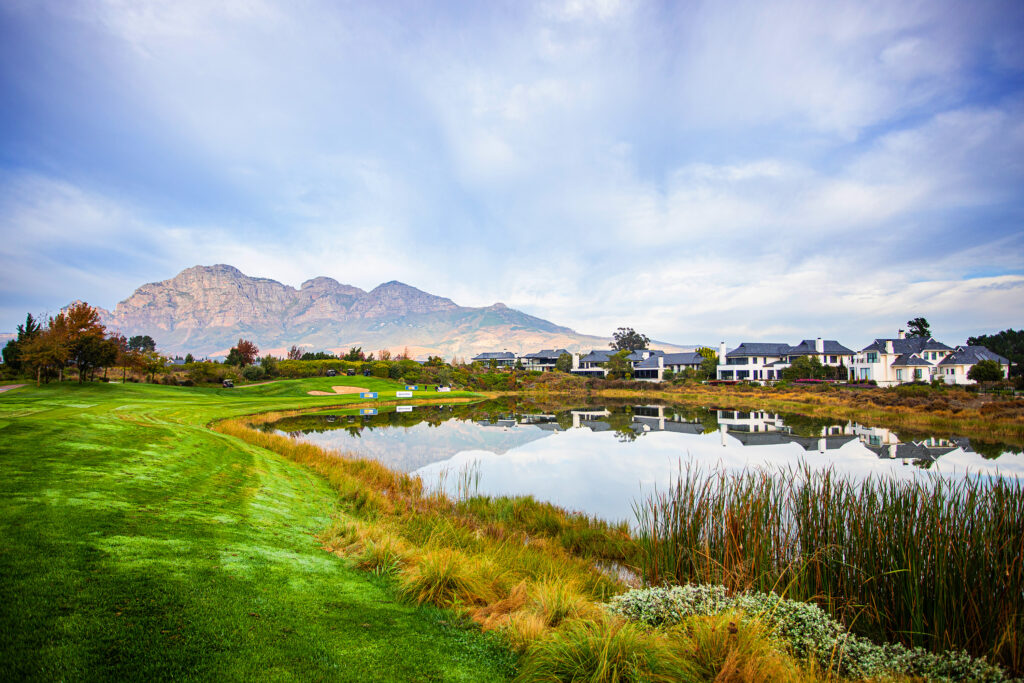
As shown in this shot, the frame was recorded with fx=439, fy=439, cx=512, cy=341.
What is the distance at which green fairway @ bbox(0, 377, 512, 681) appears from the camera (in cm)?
304

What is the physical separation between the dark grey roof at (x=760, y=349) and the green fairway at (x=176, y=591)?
81.8 meters

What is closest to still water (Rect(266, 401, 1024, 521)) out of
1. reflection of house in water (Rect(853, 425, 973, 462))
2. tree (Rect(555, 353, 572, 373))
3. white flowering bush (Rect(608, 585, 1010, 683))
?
reflection of house in water (Rect(853, 425, 973, 462))

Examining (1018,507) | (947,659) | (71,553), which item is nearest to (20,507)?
(71,553)

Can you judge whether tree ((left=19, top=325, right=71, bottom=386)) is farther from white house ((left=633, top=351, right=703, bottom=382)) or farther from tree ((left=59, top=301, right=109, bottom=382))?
white house ((left=633, top=351, right=703, bottom=382))

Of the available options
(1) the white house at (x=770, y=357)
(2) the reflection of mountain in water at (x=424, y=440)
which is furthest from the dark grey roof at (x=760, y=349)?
(2) the reflection of mountain in water at (x=424, y=440)

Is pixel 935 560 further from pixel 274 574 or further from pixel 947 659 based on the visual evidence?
pixel 274 574

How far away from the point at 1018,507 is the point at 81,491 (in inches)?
477

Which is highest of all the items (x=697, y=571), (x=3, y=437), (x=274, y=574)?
(x=3, y=437)

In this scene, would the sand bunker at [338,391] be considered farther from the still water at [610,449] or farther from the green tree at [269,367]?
the still water at [610,449]

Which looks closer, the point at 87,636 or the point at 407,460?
the point at 87,636

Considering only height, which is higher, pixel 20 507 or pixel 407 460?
pixel 20 507

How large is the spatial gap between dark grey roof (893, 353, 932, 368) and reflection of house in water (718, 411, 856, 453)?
3569 cm

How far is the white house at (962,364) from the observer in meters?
48.8

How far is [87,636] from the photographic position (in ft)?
9.90
